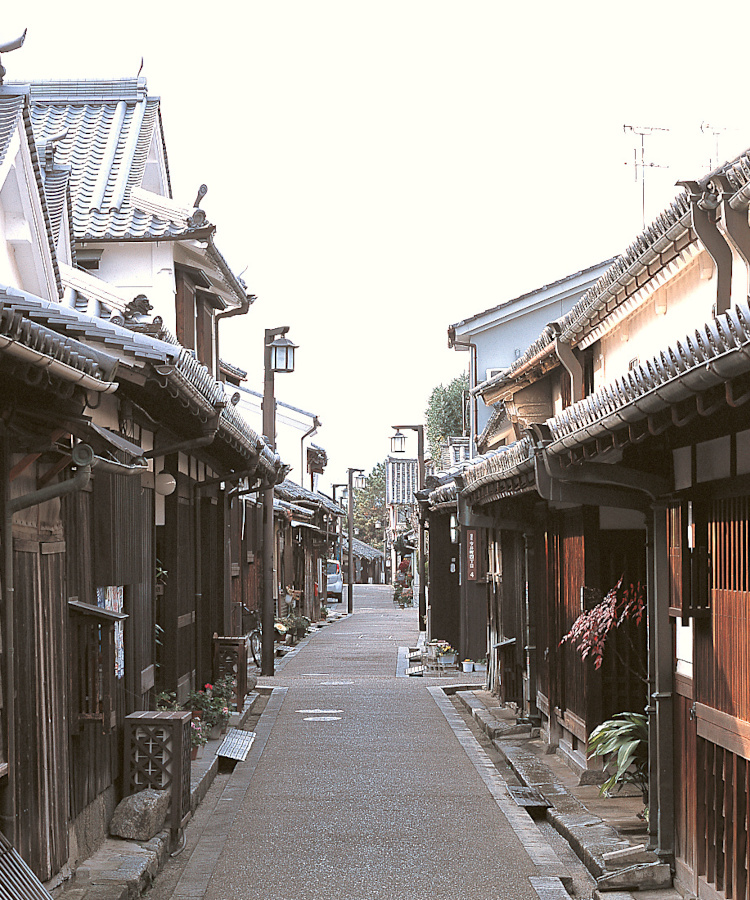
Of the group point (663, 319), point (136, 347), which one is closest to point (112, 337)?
point (136, 347)

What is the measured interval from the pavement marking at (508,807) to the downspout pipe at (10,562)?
5160 mm

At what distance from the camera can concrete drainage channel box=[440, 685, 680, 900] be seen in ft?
30.9

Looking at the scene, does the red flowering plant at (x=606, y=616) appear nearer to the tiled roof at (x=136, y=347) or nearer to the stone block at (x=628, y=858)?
the stone block at (x=628, y=858)

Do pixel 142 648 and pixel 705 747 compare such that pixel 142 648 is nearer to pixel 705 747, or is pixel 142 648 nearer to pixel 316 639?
pixel 705 747

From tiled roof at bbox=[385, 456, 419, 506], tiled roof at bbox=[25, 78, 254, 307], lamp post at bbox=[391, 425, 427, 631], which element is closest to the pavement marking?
tiled roof at bbox=[25, 78, 254, 307]

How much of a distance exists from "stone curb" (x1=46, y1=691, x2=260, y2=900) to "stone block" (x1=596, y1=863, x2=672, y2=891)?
3832mm

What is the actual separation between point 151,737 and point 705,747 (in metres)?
5.42

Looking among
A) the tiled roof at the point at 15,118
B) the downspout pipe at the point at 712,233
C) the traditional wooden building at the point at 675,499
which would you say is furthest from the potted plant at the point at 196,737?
the downspout pipe at the point at 712,233

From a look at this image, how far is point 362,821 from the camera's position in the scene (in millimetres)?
12336

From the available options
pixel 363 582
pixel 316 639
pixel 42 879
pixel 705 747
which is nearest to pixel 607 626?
pixel 705 747

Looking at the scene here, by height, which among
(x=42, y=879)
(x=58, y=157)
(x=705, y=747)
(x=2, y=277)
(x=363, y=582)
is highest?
(x=58, y=157)

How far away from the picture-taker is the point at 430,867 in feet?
34.7

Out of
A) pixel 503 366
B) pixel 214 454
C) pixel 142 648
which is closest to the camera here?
pixel 142 648

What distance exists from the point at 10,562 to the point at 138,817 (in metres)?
4.03
